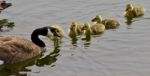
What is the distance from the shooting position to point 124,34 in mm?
11711

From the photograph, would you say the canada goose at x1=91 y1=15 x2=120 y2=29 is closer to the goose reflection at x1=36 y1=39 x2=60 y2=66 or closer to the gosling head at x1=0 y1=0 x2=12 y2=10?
the goose reflection at x1=36 y1=39 x2=60 y2=66

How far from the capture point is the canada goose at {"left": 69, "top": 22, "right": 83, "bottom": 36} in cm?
1172

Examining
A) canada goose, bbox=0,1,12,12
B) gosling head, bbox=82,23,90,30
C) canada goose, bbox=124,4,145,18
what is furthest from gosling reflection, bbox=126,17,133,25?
canada goose, bbox=0,1,12,12

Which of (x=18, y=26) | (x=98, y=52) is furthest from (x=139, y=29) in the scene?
(x=18, y=26)

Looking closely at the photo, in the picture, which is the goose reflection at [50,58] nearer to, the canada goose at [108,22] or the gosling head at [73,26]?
the gosling head at [73,26]

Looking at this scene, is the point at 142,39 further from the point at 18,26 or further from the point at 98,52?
the point at 18,26

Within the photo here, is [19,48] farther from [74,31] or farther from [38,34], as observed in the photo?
[74,31]

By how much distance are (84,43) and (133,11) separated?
2.22m

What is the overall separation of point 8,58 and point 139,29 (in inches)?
127

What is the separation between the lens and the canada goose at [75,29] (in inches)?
461

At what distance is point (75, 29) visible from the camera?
38.4ft

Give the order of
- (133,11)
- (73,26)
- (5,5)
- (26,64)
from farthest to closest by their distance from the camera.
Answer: (5,5), (133,11), (73,26), (26,64)

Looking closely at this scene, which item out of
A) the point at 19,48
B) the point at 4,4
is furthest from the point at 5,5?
the point at 19,48

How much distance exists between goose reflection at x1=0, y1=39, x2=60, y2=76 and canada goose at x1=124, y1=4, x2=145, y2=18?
2442 mm
